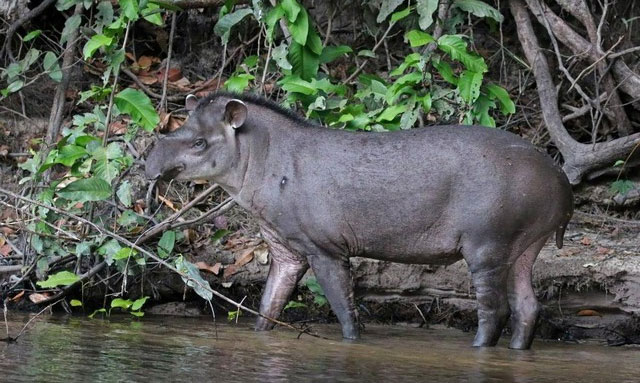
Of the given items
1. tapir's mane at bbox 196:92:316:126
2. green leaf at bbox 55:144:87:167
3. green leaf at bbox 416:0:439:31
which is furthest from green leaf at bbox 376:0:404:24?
green leaf at bbox 55:144:87:167

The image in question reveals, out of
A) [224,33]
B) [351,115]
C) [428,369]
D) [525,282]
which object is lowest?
[428,369]

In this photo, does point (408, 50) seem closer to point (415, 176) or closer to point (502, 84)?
point (502, 84)

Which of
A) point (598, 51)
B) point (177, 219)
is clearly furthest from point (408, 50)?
point (177, 219)

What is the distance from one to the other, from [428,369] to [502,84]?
5541 mm

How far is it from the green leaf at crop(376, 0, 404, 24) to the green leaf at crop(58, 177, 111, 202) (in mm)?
2935

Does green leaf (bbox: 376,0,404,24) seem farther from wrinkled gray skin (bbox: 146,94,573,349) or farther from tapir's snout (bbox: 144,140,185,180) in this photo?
tapir's snout (bbox: 144,140,185,180)

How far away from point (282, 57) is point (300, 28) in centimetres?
28

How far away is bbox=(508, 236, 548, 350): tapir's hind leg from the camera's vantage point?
8.23 meters

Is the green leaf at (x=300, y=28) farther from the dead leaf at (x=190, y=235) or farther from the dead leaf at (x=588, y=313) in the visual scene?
the dead leaf at (x=588, y=313)

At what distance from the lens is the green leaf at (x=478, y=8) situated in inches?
392

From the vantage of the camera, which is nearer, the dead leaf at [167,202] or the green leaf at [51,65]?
the dead leaf at [167,202]

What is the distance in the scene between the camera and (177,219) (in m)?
9.91

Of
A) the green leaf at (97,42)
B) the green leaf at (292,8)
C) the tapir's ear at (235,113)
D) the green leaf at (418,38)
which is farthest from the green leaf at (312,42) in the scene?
the green leaf at (97,42)

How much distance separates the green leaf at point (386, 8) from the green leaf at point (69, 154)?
2911 mm
